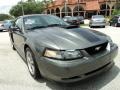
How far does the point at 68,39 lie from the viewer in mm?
4020

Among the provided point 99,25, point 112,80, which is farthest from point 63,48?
point 99,25

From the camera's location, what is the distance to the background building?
5425cm

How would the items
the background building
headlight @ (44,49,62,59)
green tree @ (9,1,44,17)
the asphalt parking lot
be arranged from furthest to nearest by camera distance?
green tree @ (9,1,44,17), the background building, the asphalt parking lot, headlight @ (44,49,62,59)

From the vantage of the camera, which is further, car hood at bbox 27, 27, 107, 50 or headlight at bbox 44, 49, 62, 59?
car hood at bbox 27, 27, 107, 50

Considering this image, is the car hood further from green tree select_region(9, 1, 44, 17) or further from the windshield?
green tree select_region(9, 1, 44, 17)

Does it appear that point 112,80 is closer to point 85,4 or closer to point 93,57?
point 93,57

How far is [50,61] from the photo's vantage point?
3672 millimetres

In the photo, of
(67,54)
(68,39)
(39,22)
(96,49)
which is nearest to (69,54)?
(67,54)

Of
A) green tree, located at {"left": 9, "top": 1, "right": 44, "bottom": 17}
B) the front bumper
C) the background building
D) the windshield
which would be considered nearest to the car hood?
the front bumper

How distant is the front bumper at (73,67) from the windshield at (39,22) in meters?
1.64

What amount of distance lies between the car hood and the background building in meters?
49.0

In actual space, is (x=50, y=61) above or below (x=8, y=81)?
above

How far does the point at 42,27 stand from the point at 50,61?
1.79 meters

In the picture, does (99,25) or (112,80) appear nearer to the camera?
(112,80)
